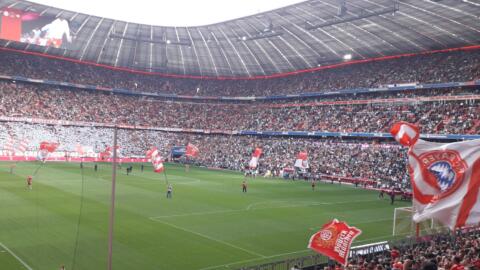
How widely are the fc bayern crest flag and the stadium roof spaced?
128 feet

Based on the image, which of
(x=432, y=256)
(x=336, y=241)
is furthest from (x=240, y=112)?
(x=432, y=256)

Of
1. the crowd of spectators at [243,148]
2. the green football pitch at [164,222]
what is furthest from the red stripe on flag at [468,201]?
the crowd of spectators at [243,148]

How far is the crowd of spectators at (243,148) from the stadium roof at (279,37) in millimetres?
14349

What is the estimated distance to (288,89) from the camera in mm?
82688

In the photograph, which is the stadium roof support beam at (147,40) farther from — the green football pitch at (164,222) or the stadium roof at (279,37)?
the green football pitch at (164,222)

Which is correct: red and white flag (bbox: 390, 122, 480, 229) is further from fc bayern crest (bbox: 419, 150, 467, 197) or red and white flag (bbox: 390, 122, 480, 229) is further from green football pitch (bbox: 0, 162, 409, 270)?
green football pitch (bbox: 0, 162, 409, 270)

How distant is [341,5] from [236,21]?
61.0 ft

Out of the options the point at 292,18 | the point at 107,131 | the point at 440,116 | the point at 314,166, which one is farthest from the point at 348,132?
the point at 107,131

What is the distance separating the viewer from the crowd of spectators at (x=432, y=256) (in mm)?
11443

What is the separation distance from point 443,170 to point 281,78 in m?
75.7

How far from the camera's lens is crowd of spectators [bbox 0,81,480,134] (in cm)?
5703

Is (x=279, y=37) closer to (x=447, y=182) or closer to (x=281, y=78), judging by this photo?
(x=281, y=78)

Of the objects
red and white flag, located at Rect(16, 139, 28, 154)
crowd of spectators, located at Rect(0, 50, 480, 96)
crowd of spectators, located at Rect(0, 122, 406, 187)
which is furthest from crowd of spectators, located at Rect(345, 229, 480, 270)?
red and white flag, located at Rect(16, 139, 28, 154)

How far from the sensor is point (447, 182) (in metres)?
11.7
